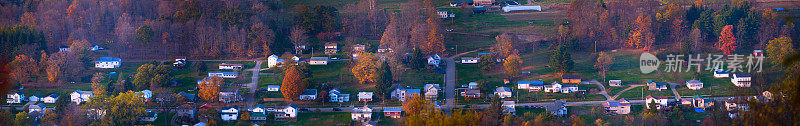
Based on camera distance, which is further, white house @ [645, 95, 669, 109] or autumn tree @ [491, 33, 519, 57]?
autumn tree @ [491, 33, 519, 57]

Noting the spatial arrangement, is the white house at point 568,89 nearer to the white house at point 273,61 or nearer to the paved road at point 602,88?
the paved road at point 602,88

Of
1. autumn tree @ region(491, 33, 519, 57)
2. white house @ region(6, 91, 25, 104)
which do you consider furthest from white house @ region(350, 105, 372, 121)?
white house @ region(6, 91, 25, 104)

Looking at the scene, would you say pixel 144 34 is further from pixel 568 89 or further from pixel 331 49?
pixel 568 89

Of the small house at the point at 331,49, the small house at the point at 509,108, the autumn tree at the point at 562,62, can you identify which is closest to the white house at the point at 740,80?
the autumn tree at the point at 562,62

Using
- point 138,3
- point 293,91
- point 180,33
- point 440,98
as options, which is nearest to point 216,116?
point 293,91

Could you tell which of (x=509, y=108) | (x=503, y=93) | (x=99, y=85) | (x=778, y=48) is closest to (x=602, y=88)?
(x=503, y=93)

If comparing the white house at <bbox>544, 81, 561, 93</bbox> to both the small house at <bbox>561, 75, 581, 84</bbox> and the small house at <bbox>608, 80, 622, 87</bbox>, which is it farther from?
the small house at <bbox>608, 80, 622, 87</bbox>
